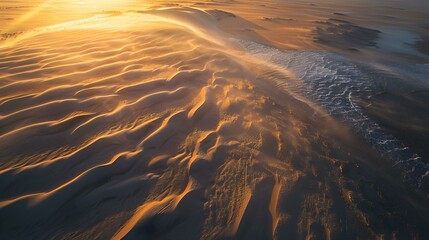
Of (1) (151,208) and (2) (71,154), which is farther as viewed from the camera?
(2) (71,154)

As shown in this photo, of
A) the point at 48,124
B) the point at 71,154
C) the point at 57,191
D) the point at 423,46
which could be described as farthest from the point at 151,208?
the point at 423,46

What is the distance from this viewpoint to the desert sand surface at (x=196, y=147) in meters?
1.82

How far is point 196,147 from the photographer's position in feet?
8.06

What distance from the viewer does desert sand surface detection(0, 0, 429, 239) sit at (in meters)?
1.82

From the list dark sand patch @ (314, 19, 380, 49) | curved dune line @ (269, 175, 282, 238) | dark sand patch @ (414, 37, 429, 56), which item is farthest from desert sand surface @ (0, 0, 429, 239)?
dark sand patch @ (414, 37, 429, 56)

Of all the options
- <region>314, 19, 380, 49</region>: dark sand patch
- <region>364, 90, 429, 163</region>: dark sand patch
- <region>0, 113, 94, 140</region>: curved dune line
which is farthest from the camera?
<region>314, 19, 380, 49</region>: dark sand patch

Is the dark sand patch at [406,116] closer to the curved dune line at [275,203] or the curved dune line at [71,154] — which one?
the curved dune line at [275,203]

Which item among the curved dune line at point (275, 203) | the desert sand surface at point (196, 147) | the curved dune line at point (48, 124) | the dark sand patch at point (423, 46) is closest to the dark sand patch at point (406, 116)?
the desert sand surface at point (196, 147)

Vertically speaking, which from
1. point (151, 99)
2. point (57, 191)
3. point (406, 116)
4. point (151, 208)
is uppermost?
point (151, 99)

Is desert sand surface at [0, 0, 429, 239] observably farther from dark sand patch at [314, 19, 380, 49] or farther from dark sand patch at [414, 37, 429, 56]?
dark sand patch at [414, 37, 429, 56]

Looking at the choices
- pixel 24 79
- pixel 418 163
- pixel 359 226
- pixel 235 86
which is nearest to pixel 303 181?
pixel 359 226

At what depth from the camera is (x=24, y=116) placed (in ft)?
8.29

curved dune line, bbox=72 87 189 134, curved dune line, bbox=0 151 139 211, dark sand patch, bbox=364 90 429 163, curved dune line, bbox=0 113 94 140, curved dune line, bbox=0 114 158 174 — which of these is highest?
curved dune line, bbox=0 113 94 140

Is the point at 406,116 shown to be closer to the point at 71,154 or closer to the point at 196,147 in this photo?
the point at 196,147
